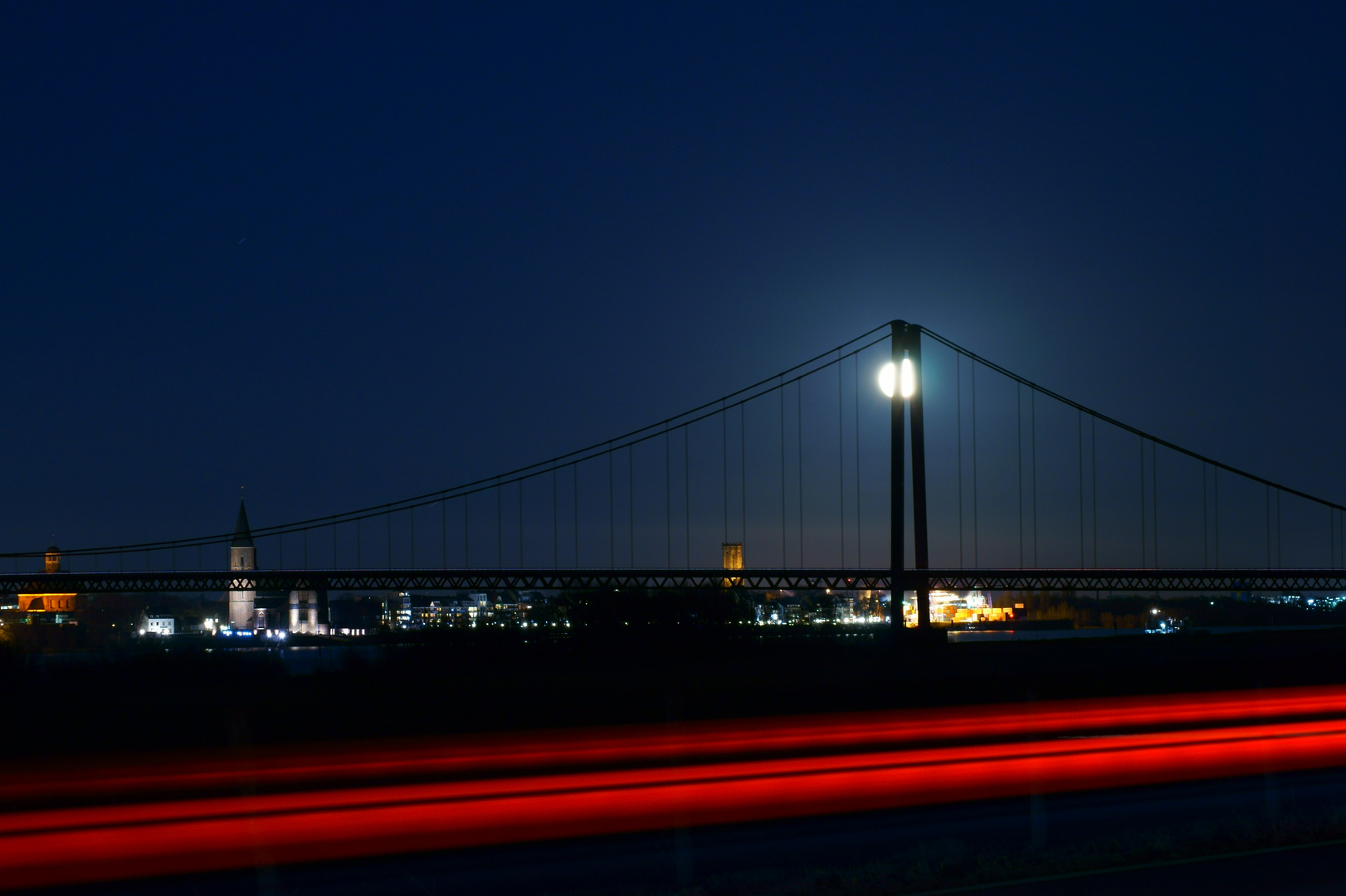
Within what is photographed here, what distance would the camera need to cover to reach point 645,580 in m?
53.7

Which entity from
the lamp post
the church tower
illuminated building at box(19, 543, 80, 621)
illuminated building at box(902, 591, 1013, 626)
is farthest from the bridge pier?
the church tower

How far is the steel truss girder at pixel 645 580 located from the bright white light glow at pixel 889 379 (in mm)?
A: 8867

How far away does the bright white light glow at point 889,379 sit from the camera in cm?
4472

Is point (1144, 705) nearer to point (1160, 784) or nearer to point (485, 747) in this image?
point (1160, 784)

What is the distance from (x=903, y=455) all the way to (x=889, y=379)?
3270 mm

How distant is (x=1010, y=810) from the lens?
921 cm

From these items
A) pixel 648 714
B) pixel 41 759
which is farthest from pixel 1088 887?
pixel 648 714

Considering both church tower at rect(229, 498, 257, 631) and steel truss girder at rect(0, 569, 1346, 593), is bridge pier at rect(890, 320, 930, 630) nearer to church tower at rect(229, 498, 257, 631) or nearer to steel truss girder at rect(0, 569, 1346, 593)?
steel truss girder at rect(0, 569, 1346, 593)

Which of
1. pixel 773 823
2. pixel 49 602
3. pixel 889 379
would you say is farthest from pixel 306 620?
pixel 773 823

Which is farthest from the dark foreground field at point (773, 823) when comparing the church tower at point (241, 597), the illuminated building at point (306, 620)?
the church tower at point (241, 597)

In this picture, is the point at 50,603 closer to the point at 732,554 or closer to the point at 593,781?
the point at 732,554

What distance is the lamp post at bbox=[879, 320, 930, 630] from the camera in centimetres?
4153

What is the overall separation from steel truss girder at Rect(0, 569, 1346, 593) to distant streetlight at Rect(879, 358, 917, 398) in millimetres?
8653

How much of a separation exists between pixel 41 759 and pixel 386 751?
5.70ft
